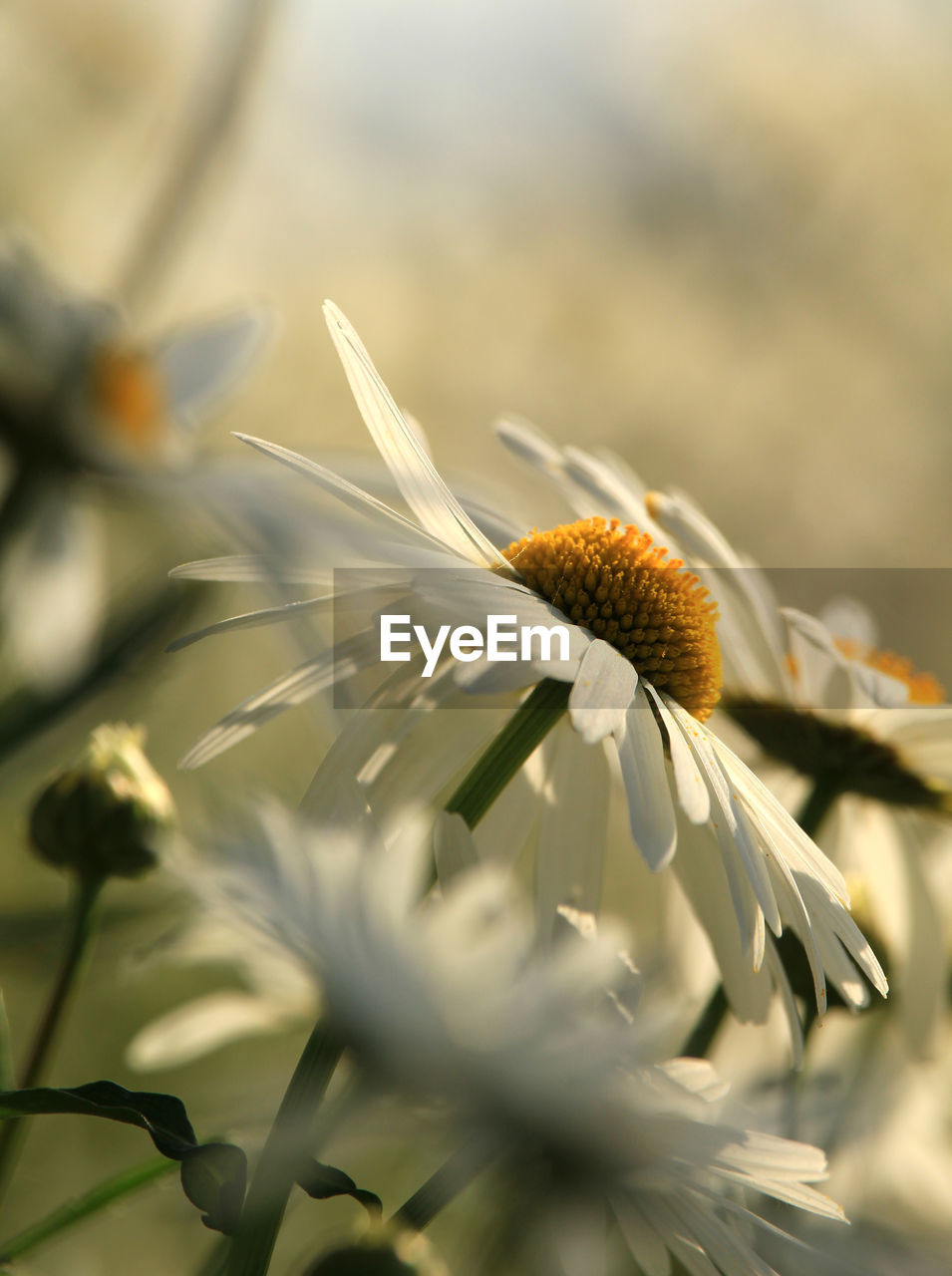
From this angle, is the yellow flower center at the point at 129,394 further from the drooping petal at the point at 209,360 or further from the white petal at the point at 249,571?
the white petal at the point at 249,571

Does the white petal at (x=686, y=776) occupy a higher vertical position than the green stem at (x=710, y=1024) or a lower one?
higher

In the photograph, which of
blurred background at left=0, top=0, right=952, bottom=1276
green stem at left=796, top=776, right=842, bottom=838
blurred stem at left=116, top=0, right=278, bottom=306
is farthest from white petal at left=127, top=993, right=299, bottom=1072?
blurred background at left=0, top=0, right=952, bottom=1276

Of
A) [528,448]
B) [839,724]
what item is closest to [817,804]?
[839,724]

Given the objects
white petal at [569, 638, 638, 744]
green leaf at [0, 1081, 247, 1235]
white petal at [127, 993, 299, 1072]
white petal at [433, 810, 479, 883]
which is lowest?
white petal at [127, 993, 299, 1072]

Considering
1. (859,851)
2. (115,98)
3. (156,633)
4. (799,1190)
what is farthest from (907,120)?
(799,1190)

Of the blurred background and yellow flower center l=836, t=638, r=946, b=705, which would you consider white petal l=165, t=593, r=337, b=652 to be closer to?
yellow flower center l=836, t=638, r=946, b=705

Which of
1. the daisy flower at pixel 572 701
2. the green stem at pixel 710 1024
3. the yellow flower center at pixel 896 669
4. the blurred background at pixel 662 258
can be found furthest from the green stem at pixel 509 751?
the blurred background at pixel 662 258
